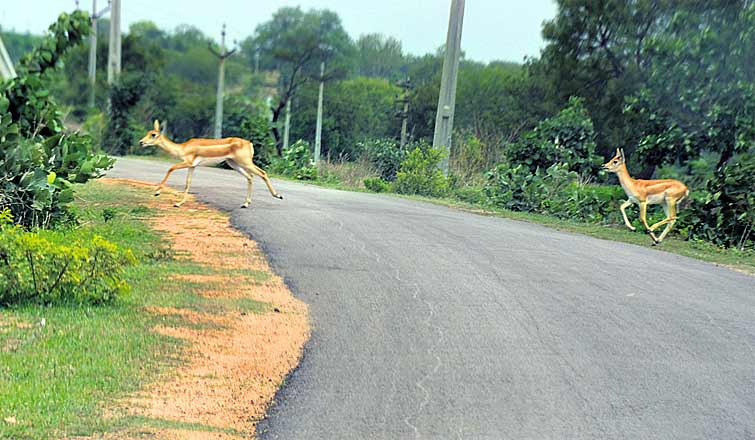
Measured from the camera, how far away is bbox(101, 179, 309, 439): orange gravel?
648 cm

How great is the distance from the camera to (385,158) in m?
27.4

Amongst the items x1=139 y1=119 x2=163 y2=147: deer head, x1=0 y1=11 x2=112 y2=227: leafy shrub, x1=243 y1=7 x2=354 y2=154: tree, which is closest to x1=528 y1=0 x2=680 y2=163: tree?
x1=243 y1=7 x2=354 y2=154: tree

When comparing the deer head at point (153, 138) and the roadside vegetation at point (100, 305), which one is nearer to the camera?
the roadside vegetation at point (100, 305)

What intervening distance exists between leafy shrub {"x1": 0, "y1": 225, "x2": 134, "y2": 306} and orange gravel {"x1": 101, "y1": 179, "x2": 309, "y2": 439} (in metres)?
0.59

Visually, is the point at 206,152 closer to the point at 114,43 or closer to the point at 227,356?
the point at 227,356

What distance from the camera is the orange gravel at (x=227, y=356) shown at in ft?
21.3

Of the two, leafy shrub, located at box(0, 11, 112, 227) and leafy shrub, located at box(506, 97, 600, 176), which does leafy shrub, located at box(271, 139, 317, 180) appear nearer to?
leafy shrub, located at box(506, 97, 600, 176)

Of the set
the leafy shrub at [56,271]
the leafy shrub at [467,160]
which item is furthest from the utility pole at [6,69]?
the leafy shrub at [467,160]

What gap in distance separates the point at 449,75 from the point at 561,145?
576 centimetres

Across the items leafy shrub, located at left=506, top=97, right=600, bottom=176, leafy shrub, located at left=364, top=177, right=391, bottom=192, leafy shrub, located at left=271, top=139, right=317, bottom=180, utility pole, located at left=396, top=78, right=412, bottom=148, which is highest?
utility pole, located at left=396, top=78, right=412, bottom=148

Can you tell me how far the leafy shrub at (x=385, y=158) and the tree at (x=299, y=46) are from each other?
10634mm

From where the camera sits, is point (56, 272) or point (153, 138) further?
point (153, 138)

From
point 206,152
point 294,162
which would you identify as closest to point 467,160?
point 294,162

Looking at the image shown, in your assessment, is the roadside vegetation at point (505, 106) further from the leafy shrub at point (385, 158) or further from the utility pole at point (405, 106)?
the utility pole at point (405, 106)
